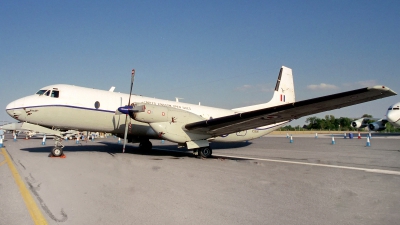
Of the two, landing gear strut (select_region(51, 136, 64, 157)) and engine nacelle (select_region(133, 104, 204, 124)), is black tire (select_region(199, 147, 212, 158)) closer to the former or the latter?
engine nacelle (select_region(133, 104, 204, 124))

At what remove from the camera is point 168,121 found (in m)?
14.4

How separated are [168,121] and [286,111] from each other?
5675mm

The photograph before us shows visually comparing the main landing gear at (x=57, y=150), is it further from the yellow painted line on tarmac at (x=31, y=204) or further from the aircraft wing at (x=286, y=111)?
the aircraft wing at (x=286, y=111)

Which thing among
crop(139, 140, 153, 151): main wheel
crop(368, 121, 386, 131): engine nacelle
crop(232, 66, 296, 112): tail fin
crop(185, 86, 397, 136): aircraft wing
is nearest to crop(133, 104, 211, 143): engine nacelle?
crop(185, 86, 397, 136): aircraft wing

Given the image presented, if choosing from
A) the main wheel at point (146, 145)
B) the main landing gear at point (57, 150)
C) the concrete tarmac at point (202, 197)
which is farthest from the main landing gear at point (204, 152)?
the main landing gear at point (57, 150)

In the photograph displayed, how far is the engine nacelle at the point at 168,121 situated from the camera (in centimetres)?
1391

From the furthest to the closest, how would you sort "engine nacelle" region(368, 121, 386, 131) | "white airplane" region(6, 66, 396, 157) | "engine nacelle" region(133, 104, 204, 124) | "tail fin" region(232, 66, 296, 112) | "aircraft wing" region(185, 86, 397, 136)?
1. "engine nacelle" region(368, 121, 386, 131)
2. "tail fin" region(232, 66, 296, 112)
3. "engine nacelle" region(133, 104, 204, 124)
4. "white airplane" region(6, 66, 396, 157)
5. "aircraft wing" region(185, 86, 397, 136)

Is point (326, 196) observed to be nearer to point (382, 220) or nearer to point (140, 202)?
point (382, 220)

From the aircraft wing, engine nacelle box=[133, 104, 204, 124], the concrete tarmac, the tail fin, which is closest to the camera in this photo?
the concrete tarmac

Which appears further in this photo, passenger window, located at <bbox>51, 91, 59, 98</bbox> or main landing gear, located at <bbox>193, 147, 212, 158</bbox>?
main landing gear, located at <bbox>193, 147, 212, 158</bbox>

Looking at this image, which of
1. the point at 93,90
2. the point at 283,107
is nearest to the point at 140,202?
the point at 283,107

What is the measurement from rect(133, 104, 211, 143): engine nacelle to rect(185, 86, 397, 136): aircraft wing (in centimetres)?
40

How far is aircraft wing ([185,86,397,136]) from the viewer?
1062 cm

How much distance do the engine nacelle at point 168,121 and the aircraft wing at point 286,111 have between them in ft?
1.30
